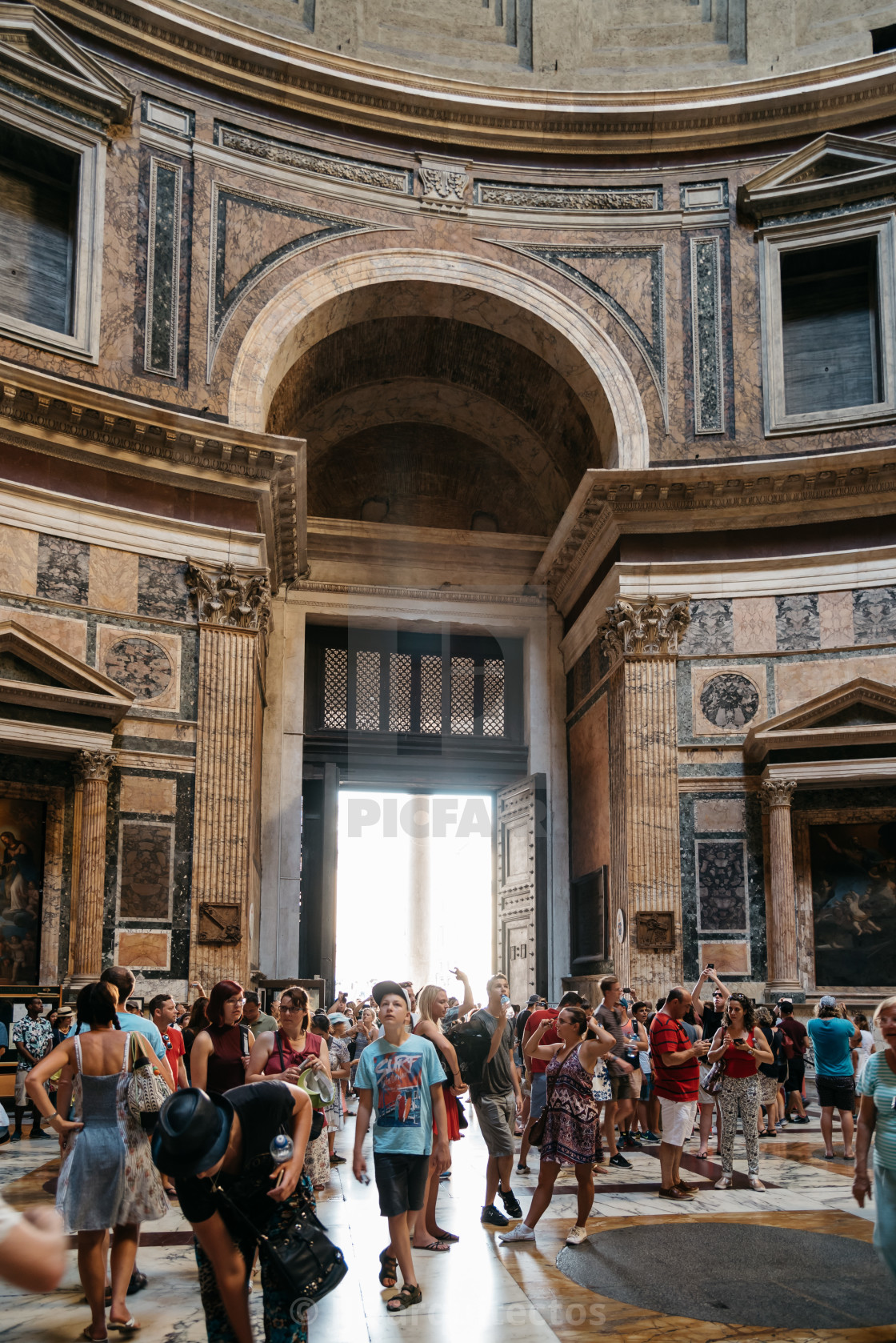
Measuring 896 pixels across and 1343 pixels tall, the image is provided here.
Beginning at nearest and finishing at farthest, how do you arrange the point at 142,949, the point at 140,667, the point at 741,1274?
the point at 741,1274 < the point at 142,949 < the point at 140,667

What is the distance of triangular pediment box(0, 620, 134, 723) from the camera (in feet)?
52.2

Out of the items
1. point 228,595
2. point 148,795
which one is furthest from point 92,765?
point 228,595

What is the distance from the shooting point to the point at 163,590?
59.5 feet

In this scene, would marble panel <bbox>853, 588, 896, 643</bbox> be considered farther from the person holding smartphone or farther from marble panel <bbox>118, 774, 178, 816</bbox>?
marble panel <bbox>118, 774, 178, 816</bbox>

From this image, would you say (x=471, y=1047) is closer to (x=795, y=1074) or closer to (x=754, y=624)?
(x=795, y=1074)

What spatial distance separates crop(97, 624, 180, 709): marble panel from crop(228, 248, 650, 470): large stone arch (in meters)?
4.31

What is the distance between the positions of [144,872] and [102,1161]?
11256 mm

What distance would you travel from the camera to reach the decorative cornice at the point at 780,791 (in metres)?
18.3

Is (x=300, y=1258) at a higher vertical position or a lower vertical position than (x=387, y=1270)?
higher

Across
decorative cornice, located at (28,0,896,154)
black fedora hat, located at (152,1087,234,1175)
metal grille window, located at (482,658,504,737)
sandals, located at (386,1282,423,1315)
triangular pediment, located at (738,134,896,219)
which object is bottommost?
sandals, located at (386,1282,423,1315)

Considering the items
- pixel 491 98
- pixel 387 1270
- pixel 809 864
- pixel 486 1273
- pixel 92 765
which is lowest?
pixel 486 1273

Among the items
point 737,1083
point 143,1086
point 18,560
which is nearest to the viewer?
point 143,1086

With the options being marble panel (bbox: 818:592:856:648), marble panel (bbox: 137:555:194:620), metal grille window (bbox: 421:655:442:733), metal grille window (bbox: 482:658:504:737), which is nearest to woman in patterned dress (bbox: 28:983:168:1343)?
marble panel (bbox: 137:555:194:620)

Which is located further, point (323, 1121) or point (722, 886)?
point (722, 886)
